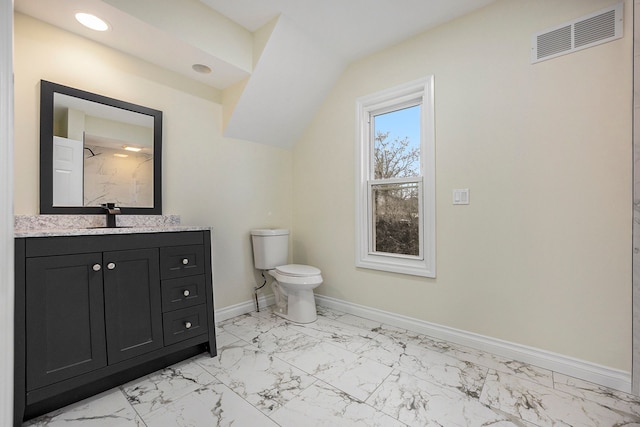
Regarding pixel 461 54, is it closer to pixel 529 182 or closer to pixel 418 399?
pixel 529 182

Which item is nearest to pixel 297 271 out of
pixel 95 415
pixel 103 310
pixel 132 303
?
pixel 132 303

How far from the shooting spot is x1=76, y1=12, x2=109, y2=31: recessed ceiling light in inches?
65.3

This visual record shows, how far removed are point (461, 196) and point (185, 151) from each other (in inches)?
89.1

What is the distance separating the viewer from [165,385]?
160 centimetres

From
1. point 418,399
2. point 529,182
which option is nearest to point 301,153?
point 529,182

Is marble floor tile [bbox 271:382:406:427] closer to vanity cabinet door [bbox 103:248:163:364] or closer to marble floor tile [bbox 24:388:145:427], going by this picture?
marble floor tile [bbox 24:388:145:427]

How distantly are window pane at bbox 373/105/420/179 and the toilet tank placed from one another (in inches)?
45.1

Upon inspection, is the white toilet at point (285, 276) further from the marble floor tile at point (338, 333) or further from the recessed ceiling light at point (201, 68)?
the recessed ceiling light at point (201, 68)

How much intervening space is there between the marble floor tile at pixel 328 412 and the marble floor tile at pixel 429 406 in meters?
0.07

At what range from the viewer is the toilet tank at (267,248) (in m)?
2.73

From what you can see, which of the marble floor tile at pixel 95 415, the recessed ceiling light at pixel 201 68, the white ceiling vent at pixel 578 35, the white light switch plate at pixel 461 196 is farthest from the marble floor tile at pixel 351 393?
the recessed ceiling light at pixel 201 68

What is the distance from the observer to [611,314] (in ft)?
5.18

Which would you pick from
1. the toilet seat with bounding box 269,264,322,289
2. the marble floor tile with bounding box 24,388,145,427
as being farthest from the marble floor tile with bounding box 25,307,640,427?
the toilet seat with bounding box 269,264,322,289

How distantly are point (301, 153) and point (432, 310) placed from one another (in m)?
2.06
